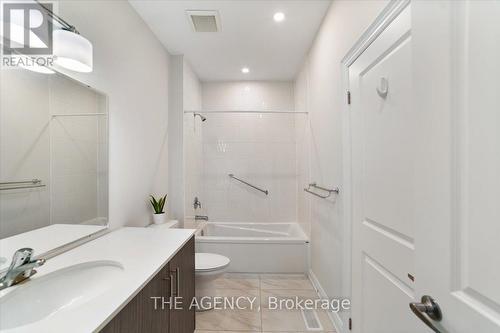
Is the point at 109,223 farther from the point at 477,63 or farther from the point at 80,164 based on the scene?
the point at 477,63

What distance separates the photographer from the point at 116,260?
3.76 feet

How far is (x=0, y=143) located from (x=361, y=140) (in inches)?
68.9

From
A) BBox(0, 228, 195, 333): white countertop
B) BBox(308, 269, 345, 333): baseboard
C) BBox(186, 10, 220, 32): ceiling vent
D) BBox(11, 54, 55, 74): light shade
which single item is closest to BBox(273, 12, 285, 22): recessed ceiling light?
BBox(186, 10, 220, 32): ceiling vent

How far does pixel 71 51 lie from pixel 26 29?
0.58 feet

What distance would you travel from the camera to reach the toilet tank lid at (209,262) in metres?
2.04

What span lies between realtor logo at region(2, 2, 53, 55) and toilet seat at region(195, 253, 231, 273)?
1786mm

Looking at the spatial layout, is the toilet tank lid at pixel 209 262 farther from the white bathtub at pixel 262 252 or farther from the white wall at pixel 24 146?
the white wall at pixel 24 146

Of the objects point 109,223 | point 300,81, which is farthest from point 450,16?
point 300,81

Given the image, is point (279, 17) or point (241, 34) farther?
point (241, 34)

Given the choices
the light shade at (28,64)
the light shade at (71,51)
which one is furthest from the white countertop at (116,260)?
the light shade at (71,51)

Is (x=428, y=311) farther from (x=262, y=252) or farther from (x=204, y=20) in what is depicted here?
(x=204, y=20)

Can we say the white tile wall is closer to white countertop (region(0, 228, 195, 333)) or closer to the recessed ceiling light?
the recessed ceiling light

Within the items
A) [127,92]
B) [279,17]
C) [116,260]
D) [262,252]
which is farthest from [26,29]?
[262,252]

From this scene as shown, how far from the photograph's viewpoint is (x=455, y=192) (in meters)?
0.57
